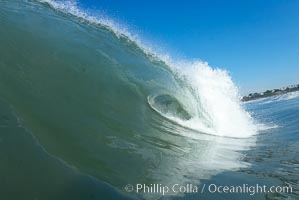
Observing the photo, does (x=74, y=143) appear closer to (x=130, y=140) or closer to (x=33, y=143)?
(x=33, y=143)

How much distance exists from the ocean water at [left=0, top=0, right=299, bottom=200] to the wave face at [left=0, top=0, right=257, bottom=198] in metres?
0.03

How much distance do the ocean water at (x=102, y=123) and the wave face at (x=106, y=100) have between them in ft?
Answer: 0.10

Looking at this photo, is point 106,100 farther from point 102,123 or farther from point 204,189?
point 204,189

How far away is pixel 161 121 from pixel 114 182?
4224 mm

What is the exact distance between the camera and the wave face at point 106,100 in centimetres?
581

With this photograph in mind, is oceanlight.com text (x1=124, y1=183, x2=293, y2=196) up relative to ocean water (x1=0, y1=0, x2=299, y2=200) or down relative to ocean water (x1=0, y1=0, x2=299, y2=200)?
down

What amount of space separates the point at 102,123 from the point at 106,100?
1.37 m

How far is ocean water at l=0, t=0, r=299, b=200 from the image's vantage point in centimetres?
474

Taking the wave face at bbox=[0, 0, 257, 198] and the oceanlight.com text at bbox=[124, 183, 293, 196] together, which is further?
the wave face at bbox=[0, 0, 257, 198]

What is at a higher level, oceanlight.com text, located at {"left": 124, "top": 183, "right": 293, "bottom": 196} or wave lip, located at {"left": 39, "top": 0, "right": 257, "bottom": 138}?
wave lip, located at {"left": 39, "top": 0, "right": 257, "bottom": 138}

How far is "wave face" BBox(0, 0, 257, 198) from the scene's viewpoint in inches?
229

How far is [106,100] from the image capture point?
8.40 meters

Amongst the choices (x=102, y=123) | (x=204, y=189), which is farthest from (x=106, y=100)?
(x=204, y=189)

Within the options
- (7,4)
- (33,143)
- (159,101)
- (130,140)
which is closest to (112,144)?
(130,140)
